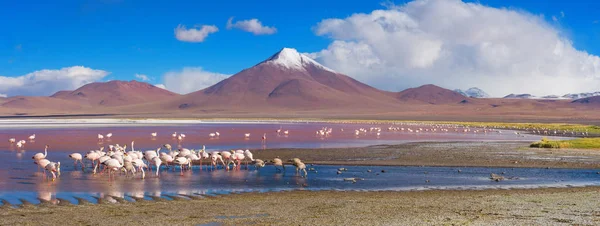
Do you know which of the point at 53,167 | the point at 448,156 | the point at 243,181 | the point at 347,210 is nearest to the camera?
the point at 347,210

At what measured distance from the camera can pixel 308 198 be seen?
51.6 feet

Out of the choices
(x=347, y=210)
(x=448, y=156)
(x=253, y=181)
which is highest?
(x=448, y=156)

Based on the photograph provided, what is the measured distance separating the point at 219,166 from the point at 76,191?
7990 mm

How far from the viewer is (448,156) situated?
2902cm

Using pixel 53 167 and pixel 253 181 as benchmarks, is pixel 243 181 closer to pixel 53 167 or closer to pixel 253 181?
pixel 253 181

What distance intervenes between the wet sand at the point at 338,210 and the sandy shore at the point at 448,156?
9.25 m

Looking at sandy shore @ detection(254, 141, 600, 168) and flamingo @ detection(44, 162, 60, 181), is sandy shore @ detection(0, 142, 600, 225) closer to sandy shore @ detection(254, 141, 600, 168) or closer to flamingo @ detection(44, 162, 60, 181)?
flamingo @ detection(44, 162, 60, 181)

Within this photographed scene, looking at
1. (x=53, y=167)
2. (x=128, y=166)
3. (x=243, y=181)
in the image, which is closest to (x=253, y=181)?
(x=243, y=181)

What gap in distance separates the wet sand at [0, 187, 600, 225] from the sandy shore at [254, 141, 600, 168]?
30.3 feet

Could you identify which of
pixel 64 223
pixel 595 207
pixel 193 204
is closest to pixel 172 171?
pixel 193 204

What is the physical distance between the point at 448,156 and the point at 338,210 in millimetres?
16544

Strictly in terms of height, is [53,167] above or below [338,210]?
above

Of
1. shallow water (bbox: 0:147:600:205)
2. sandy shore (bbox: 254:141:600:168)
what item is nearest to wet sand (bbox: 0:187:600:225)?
shallow water (bbox: 0:147:600:205)

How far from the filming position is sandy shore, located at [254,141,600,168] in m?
25.5
